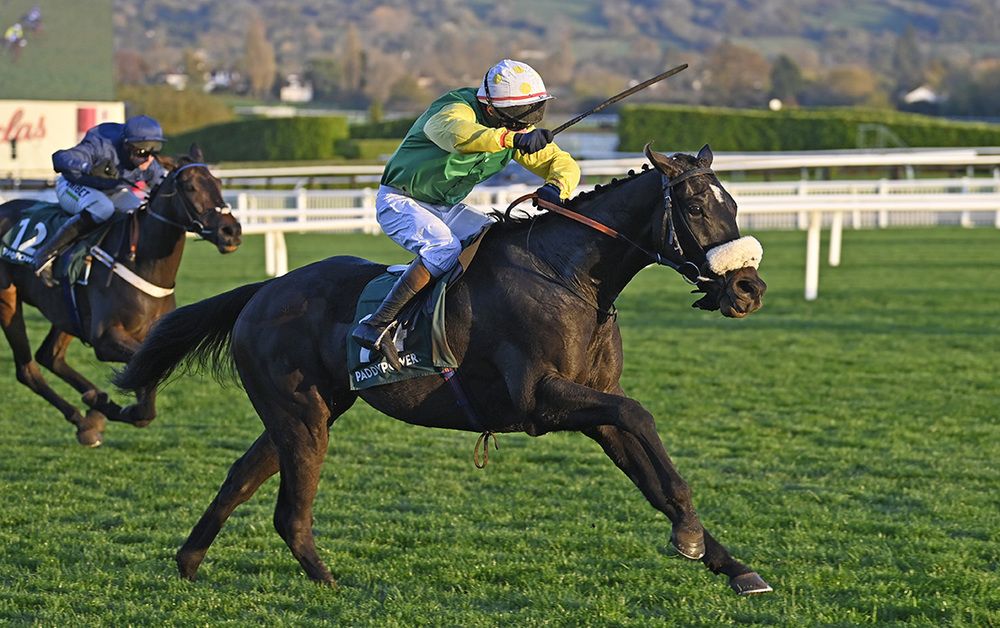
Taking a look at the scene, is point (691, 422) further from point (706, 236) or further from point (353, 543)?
point (706, 236)

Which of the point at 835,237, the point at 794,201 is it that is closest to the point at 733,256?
the point at 794,201

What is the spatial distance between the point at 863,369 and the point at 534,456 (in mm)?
3877

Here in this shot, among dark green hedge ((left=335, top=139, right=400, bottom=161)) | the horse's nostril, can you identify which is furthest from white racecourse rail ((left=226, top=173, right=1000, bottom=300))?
dark green hedge ((left=335, top=139, right=400, bottom=161))

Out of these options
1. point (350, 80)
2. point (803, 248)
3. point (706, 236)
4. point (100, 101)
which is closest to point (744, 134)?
point (100, 101)

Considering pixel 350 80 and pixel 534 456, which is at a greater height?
pixel 534 456

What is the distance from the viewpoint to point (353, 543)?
6027 millimetres

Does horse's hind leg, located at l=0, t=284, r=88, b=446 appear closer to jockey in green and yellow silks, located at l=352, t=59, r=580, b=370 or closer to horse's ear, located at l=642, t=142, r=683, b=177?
jockey in green and yellow silks, located at l=352, t=59, r=580, b=370

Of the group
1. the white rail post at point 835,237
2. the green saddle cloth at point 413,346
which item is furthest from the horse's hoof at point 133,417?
the white rail post at point 835,237

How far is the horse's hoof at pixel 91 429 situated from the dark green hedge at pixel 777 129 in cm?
3688

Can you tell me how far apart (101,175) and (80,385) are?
51.0 inches

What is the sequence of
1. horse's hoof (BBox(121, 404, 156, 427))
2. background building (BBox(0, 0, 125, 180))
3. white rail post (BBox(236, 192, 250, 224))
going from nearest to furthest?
horse's hoof (BBox(121, 404, 156, 427)), white rail post (BBox(236, 192, 250, 224)), background building (BBox(0, 0, 125, 180))

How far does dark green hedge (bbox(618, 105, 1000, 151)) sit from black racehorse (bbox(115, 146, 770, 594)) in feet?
129

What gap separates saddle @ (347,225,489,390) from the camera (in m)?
5.15

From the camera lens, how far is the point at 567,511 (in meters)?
6.60
